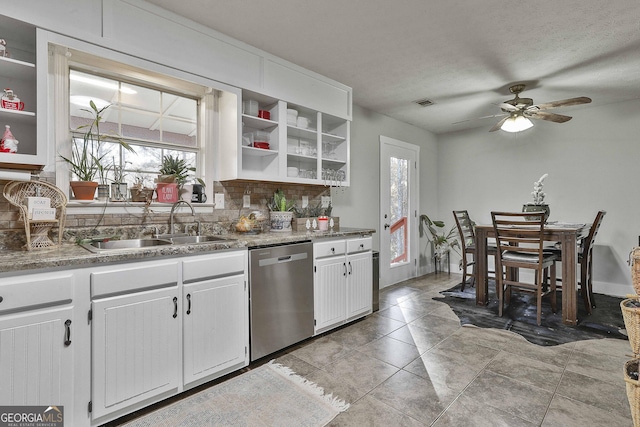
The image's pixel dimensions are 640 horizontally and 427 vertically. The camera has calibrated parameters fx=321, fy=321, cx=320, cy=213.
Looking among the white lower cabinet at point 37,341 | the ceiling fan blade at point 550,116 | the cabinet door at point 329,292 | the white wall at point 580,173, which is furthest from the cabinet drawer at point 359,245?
the white wall at point 580,173

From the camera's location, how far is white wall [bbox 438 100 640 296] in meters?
4.23

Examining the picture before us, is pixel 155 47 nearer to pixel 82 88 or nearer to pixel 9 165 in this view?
pixel 82 88

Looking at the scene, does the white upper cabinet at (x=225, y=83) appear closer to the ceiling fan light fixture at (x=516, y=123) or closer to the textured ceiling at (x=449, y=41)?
the textured ceiling at (x=449, y=41)

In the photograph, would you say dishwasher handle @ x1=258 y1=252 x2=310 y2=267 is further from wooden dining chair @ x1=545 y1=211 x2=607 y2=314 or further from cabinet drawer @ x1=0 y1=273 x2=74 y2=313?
wooden dining chair @ x1=545 y1=211 x2=607 y2=314

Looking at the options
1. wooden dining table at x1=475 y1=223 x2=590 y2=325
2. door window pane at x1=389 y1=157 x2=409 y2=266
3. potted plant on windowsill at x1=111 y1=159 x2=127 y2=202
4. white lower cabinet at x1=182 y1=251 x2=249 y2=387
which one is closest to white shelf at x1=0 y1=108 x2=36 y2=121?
potted plant on windowsill at x1=111 y1=159 x2=127 y2=202

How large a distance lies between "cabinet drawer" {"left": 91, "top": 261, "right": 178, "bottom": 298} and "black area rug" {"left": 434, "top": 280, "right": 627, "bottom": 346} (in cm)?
281

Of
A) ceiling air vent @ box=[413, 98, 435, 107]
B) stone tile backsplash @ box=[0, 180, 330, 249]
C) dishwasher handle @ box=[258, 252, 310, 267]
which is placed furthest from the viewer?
ceiling air vent @ box=[413, 98, 435, 107]

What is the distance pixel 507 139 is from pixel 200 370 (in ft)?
17.6

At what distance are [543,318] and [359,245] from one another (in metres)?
2.11

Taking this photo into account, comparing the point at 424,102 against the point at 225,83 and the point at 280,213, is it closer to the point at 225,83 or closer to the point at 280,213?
the point at 280,213

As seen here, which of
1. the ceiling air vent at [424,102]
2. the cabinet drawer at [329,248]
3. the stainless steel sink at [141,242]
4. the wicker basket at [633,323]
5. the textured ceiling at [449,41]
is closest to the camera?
the wicker basket at [633,323]

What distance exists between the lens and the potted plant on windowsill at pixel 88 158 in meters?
2.14

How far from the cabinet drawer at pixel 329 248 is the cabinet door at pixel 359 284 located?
15 cm

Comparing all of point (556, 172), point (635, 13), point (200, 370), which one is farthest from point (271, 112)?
point (556, 172)
